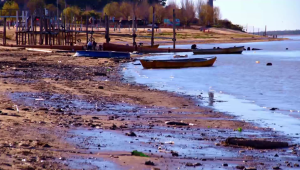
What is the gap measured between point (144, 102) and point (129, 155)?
719cm

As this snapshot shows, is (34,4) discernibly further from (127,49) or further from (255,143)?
(255,143)

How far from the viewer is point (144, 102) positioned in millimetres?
14734

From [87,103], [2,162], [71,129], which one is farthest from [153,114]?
[2,162]

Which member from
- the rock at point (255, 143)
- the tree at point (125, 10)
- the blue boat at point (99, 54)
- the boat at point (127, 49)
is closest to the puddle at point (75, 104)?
the rock at point (255, 143)

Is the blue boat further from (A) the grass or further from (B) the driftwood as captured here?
(A) the grass

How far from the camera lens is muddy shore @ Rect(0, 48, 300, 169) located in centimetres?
710

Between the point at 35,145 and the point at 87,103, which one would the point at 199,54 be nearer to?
the point at 87,103

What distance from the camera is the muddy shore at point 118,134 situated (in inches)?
279

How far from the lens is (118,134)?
9.20 meters

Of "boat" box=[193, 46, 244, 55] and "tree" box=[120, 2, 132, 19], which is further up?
"tree" box=[120, 2, 132, 19]

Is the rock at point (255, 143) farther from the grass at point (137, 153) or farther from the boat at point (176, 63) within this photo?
the boat at point (176, 63)

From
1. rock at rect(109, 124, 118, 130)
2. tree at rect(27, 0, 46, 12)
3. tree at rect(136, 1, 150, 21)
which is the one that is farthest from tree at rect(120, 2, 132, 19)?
rock at rect(109, 124, 118, 130)

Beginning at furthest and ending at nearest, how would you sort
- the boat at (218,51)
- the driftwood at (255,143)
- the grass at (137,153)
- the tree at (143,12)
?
the tree at (143,12), the boat at (218,51), the driftwood at (255,143), the grass at (137,153)

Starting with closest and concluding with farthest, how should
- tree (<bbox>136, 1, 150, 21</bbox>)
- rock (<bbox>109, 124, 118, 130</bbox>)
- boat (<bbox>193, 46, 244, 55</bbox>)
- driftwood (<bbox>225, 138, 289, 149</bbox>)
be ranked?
driftwood (<bbox>225, 138, 289, 149</bbox>)
rock (<bbox>109, 124, 118, 130</bbox>)
boat (<bbox>193, 46, 244, 55</bbox>)
tree (<bbox>136, 1, 150, 21</bbox>)
